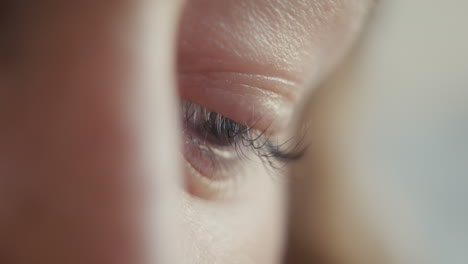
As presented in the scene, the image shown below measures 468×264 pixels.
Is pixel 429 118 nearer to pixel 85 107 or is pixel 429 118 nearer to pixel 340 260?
pixel 340 260

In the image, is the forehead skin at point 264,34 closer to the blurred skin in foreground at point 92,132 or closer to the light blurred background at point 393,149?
the blurred skin in foreground at point 92,132

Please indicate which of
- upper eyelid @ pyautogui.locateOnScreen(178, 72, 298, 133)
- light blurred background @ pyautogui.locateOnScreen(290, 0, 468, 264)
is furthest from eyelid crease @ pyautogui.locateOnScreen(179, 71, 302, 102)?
light blurred background @ pyautogui.locateOnScreen(290, 0, 468, 264)

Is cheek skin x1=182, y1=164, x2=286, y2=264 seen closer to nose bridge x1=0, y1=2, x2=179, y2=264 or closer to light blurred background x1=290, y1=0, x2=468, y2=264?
nose bridge x1=0, y1=2, x2=179, y2=264

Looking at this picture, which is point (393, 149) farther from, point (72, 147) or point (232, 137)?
point (72, 147)

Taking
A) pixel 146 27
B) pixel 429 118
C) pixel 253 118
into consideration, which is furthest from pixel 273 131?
pixel 429 118

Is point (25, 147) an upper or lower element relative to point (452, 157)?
lower

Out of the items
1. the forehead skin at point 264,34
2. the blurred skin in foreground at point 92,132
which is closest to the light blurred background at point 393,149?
the forehead skin at point 264,34

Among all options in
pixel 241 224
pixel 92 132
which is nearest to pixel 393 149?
pixel 241 224
